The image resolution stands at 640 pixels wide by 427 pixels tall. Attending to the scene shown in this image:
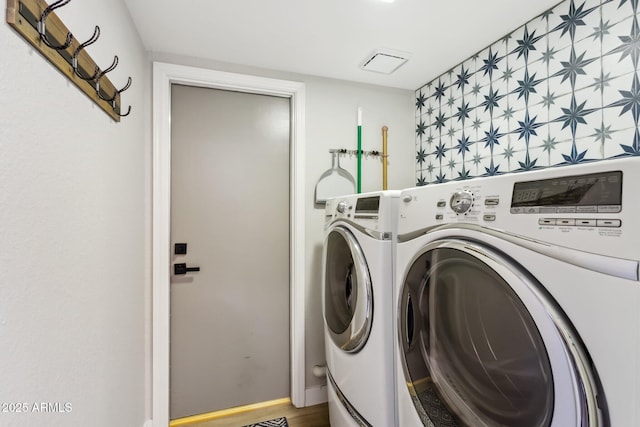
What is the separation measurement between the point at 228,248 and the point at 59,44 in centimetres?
135

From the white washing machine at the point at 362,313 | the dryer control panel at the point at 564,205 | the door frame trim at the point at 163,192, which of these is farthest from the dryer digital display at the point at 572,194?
the door frame trim at the point at 163,192

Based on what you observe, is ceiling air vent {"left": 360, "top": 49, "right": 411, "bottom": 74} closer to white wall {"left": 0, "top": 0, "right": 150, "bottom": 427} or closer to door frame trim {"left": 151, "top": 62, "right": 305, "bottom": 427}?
door frame trim {"left": 151, "top": 62, "right": 305, "bottom": 427}

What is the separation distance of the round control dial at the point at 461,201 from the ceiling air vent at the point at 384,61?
1250 mm

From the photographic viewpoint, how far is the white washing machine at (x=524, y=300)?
21.3 inches

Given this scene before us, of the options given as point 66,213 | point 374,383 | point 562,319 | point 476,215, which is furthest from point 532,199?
point 66,213

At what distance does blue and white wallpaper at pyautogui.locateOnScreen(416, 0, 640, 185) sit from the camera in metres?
1.17

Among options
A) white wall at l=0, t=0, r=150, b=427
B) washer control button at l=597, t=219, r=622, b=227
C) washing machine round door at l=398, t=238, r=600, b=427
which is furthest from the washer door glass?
white wall at l=0, t=0, r=150, b=427

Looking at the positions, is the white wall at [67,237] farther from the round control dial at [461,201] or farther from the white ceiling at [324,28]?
the round control dial at [461,201]

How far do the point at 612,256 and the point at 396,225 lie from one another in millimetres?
678

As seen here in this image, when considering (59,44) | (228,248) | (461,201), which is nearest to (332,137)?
(228,248)

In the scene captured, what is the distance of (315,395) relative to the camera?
6.61 ft

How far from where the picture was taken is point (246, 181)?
2.00 metres

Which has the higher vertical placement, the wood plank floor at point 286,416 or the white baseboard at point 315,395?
the white baseboard at point 315,395

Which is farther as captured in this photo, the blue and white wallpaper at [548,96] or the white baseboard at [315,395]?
the white baseboard at [315,395]
